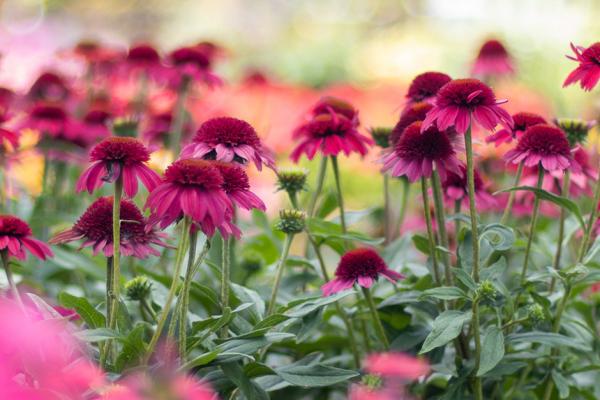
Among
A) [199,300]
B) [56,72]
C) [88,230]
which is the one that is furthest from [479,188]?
[56,72]

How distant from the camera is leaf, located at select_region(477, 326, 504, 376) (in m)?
0.91

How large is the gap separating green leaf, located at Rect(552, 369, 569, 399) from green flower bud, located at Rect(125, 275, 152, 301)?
1.64 ft

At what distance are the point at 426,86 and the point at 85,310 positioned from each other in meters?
0.51

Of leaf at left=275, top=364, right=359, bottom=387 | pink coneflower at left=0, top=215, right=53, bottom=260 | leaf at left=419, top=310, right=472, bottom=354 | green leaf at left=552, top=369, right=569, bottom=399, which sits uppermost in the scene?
pink coneflower at left=0, top=215, right=53, bottom=260

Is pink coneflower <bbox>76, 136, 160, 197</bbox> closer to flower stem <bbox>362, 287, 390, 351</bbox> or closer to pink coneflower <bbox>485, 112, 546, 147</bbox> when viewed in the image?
flower stem <bbox>362, 287, 390, 351</bbox>

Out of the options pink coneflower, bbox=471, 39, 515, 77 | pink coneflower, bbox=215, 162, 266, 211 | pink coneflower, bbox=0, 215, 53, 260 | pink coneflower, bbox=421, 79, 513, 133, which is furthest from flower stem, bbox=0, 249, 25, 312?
pink coneflower, bbox=471, 39, 515, 77

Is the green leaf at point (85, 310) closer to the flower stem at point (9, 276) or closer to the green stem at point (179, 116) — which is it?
the flower stem at point (9, 276)

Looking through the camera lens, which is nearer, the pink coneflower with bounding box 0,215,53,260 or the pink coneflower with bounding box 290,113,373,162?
the pink coneflower with bounding box 0,215,53,260

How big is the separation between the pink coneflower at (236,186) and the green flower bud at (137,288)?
23cm

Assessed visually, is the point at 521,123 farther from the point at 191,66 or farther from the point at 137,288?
the point at 191,66

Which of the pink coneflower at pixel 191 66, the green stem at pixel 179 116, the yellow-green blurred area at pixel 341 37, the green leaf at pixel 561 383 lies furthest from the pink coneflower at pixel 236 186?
the yellow-green blurred area at pixel 341 37

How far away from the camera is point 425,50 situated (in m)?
5.99

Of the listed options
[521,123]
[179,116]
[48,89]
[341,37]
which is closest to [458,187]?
[521,123]

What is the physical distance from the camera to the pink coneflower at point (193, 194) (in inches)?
30.5
